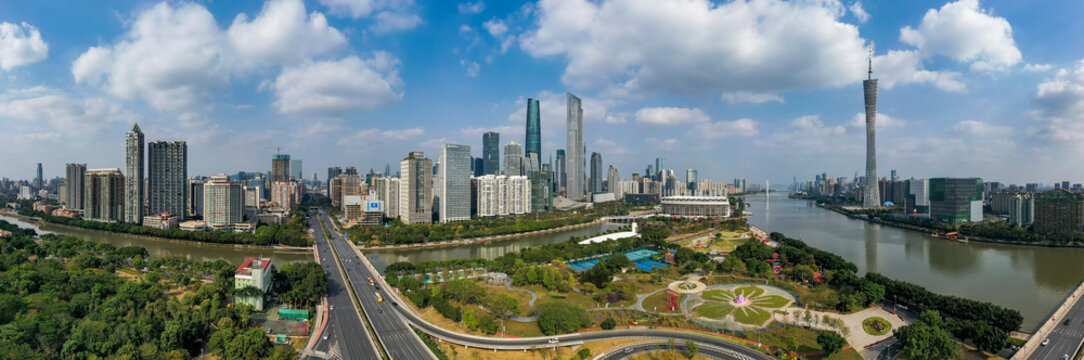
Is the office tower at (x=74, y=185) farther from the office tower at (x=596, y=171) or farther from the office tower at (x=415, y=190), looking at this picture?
the office tower at (x=596, y=171)

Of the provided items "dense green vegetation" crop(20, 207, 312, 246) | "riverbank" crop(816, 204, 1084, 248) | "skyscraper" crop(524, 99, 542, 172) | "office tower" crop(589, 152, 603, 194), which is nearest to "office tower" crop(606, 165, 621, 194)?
"office tower" crop(589, 152, 603, 194)

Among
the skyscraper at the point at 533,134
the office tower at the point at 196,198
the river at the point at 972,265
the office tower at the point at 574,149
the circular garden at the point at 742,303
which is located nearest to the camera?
the circular garden at the point at 742,303

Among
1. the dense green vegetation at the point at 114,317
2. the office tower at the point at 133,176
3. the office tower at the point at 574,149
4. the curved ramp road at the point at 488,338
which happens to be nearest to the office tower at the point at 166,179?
the office tower at the point at 133,176

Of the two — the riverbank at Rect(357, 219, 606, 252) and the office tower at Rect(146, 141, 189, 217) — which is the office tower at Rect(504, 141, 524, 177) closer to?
the riverbank at Rect(357, 219, 606, 252)

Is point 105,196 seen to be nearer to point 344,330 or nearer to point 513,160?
point 344,330

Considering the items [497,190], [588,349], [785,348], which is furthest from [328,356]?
[497,190]

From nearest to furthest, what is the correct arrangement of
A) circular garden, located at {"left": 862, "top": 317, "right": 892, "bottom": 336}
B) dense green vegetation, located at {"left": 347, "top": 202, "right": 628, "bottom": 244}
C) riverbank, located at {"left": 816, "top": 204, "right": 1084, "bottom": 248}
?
circular garden, located at {"left": 862, "top": 317, "right": 892, "bottom": 336}
riverbank, located at {"left": 816, "top": 204, "right": 1084, "bottom": 248}
dense green vegetation, located at {"left": 347, "top": 202, "right": 628, "bottom": 244}

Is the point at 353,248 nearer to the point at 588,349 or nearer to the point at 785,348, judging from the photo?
the point at 588,349
